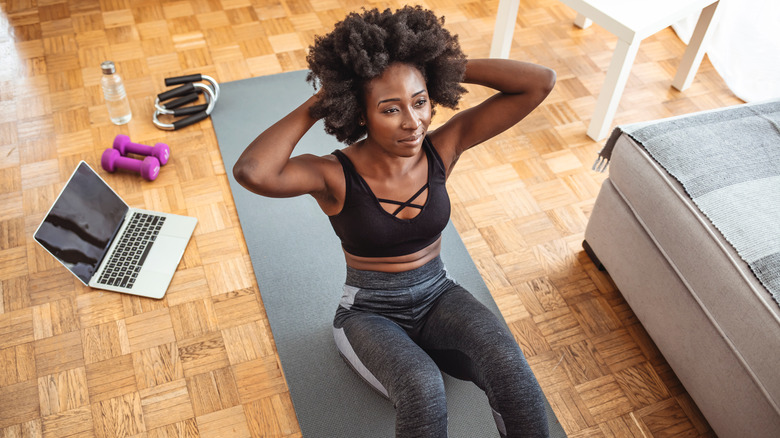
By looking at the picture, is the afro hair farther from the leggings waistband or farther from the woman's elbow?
the leggings waistband

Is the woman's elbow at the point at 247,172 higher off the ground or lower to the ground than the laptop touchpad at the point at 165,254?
higher

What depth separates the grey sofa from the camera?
59.4 inches

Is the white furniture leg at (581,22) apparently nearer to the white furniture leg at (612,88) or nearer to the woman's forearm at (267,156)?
the white furniture leg at (612,88)

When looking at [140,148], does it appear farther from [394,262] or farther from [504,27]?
[504,27]

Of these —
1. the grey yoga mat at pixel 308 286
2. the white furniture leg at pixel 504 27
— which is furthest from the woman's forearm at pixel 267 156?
the white furniture leg at pixel 504 27

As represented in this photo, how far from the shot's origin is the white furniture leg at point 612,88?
2.33 m

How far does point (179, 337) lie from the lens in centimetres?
190

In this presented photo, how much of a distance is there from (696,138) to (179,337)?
1521 millimetres

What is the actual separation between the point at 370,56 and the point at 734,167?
3.35 feet

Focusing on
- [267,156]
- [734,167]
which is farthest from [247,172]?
[734,167]

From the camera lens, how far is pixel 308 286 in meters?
2.03

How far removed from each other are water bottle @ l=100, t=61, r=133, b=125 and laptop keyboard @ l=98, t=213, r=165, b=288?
53 centimetres

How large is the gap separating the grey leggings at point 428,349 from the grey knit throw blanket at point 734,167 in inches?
24.1

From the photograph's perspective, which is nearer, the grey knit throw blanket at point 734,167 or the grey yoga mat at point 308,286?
the grey knit throw blanket at point 734,167
